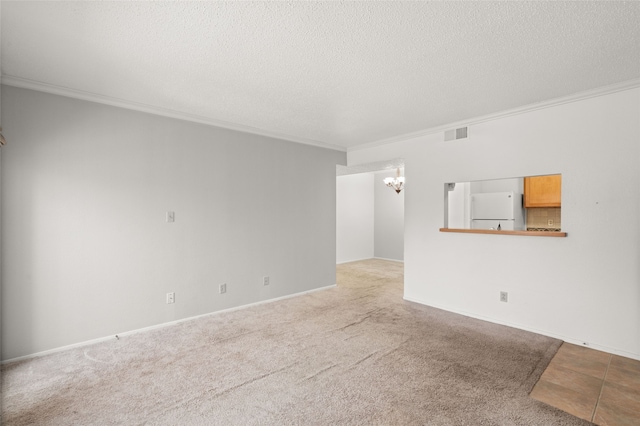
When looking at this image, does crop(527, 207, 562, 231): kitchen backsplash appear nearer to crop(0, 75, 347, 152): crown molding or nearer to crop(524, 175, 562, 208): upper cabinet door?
crop(524, 175, 562, 208): upper cabinet door

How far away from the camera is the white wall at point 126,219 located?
284 cm

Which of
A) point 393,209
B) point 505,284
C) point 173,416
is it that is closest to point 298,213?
point 505,284

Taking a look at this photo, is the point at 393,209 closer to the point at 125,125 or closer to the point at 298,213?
the point at 298,213

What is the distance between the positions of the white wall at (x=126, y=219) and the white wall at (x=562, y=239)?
239 centimetres

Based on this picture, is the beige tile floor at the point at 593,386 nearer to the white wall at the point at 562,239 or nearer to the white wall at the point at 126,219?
the white wall at the point at 562,239

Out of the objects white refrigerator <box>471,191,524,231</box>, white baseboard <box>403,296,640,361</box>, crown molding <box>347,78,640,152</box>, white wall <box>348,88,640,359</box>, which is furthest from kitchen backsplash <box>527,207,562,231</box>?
crown molding <box>347,78,640,152</box>

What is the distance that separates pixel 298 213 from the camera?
5.03 m

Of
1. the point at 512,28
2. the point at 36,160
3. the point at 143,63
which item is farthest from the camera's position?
the point at 36,160

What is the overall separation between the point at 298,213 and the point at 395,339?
8.17 ft

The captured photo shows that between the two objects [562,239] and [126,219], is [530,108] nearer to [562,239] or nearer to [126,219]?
[562,239]

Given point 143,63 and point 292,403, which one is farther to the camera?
point 143,63

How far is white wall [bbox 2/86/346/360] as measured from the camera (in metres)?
2.84

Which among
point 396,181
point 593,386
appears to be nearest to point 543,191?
point 396,181

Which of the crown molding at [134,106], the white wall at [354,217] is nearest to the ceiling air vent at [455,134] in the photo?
the crown molding at [134,106]
